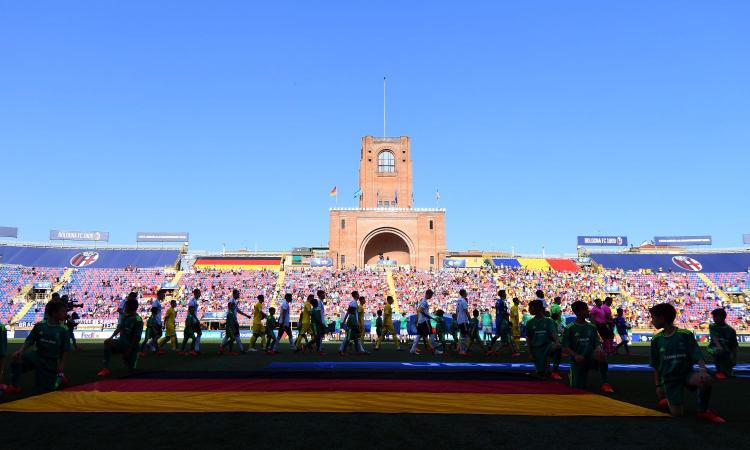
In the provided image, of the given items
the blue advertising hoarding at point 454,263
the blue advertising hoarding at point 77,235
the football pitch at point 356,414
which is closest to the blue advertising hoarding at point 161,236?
the blue advertising hoarding at point 77,235

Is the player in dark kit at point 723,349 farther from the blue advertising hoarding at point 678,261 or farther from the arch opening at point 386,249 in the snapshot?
the blue advertising hoarding at point 678,261

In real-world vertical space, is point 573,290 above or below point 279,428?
above

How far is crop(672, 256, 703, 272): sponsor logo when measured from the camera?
61.6 m

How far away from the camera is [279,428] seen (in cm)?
520

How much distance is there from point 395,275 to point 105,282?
29.2 m

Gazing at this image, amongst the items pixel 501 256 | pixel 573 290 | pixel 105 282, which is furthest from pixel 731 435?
pixel 501 256

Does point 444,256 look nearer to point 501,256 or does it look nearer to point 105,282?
point 501,256

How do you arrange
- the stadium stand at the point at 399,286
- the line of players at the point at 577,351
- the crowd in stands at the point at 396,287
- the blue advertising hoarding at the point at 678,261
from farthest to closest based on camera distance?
the blue advertising hoarding at the point at 678,261 < the stadium stand at the point at 399,286 < the crowd in stands at the point at 396,287 < the line of players at the point at 577,351

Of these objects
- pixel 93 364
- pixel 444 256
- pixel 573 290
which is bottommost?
pixel 93 364

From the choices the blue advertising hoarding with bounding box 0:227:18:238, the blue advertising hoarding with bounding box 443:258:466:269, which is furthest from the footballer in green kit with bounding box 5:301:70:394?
the blue advertising hoarding with bounding box 0:227:18:238

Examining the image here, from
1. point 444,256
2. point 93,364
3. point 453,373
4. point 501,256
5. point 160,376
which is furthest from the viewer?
point 501,256

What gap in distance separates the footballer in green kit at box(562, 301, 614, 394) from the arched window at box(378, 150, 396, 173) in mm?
60863

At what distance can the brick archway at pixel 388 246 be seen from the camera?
62188mm

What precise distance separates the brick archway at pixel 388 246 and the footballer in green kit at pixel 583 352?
53267 millimetres
